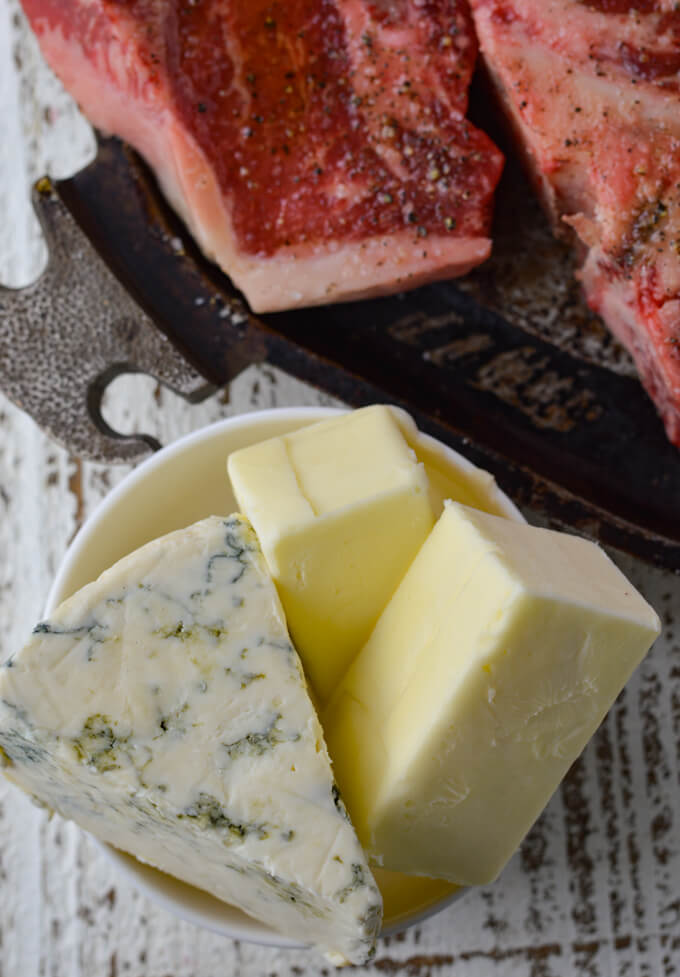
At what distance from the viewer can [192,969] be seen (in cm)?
164

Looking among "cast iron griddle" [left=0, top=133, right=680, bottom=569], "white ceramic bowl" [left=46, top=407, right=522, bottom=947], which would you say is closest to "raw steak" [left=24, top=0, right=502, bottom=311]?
"cast iron griddle" [left=0, top=133, right=680, bottom=569]

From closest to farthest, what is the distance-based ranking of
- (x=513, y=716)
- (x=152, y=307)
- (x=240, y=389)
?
1. (x=513, y=716)
2. (x=152, y=307)
3. (x=240, y=389)

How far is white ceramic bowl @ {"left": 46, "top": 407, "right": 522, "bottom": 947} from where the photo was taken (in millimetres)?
1271

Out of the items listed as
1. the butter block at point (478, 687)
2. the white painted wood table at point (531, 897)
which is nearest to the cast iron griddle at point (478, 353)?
the white painted wood table at point (531, 897)

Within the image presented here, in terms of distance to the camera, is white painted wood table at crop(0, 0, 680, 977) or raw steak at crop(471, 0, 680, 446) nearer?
raw steak at crop(471, 0, 680, 446)

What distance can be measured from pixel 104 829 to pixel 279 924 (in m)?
0.27

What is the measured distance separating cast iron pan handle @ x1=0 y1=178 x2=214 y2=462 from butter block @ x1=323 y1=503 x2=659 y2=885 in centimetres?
60

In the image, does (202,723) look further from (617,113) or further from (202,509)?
(617,113)

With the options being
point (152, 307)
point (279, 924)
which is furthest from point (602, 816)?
point (152, 307)

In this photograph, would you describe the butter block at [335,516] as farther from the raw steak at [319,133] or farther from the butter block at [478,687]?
the raw steak at [319,133]

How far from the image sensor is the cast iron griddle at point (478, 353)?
154 centimetres

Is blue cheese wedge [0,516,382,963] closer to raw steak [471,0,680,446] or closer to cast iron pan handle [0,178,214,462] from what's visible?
cast iron pan handle [0,178,214,462]

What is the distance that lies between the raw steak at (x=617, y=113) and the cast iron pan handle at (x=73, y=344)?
0.67 metres

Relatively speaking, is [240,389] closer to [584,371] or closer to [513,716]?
[584,371]
